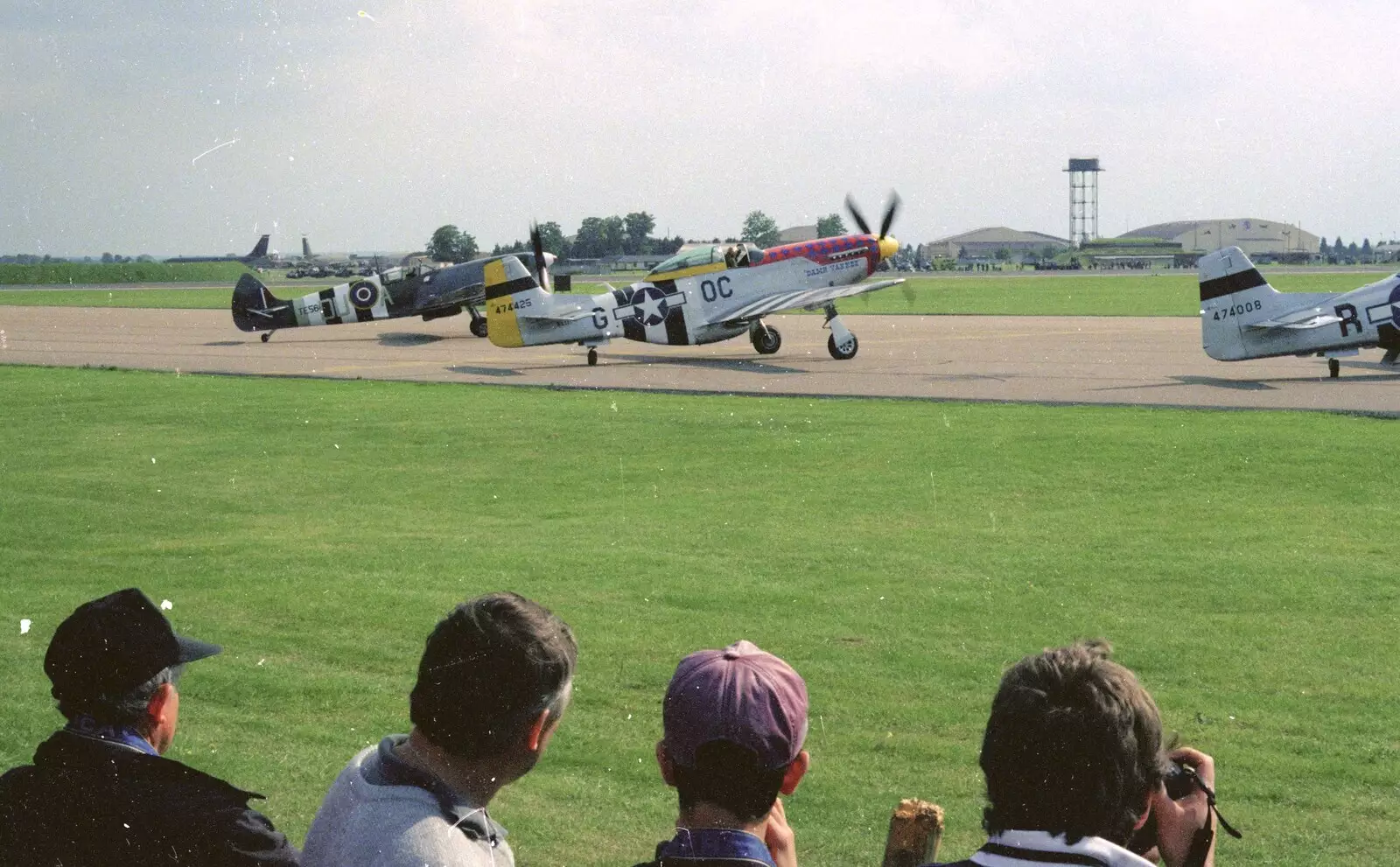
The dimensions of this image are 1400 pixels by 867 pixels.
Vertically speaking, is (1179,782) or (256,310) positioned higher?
(256,310)

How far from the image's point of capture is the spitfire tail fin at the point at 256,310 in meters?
40.2

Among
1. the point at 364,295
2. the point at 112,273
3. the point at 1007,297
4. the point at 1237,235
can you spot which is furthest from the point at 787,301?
the point at 112,273

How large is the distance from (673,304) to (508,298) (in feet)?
11.8

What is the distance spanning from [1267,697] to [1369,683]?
67 cm

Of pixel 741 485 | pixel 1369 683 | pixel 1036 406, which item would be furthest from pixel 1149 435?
pixel 1369 683

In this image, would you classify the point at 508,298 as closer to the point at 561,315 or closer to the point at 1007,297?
the point at 561,315

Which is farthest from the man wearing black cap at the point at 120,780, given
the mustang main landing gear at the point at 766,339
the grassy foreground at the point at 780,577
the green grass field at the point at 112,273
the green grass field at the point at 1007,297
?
the green grass field at the point at 112,273

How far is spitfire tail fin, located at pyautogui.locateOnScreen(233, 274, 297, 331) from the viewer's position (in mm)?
40156

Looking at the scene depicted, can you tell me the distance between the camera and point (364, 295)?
1615 inches

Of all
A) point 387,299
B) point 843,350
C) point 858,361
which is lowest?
point 858,361

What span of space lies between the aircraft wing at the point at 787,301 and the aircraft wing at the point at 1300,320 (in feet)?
26.3

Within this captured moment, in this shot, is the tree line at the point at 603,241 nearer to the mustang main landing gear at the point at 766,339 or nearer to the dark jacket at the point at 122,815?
the mustang main landing gear at the point at 766,339

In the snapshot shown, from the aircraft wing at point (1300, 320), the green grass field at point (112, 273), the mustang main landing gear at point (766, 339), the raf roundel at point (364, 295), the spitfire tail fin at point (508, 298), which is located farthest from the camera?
the green grass field at point (112, 273)

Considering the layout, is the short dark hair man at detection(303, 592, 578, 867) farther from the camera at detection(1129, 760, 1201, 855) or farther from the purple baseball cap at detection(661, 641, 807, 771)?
the camera at detection(1129, 760, 1201, 855)
